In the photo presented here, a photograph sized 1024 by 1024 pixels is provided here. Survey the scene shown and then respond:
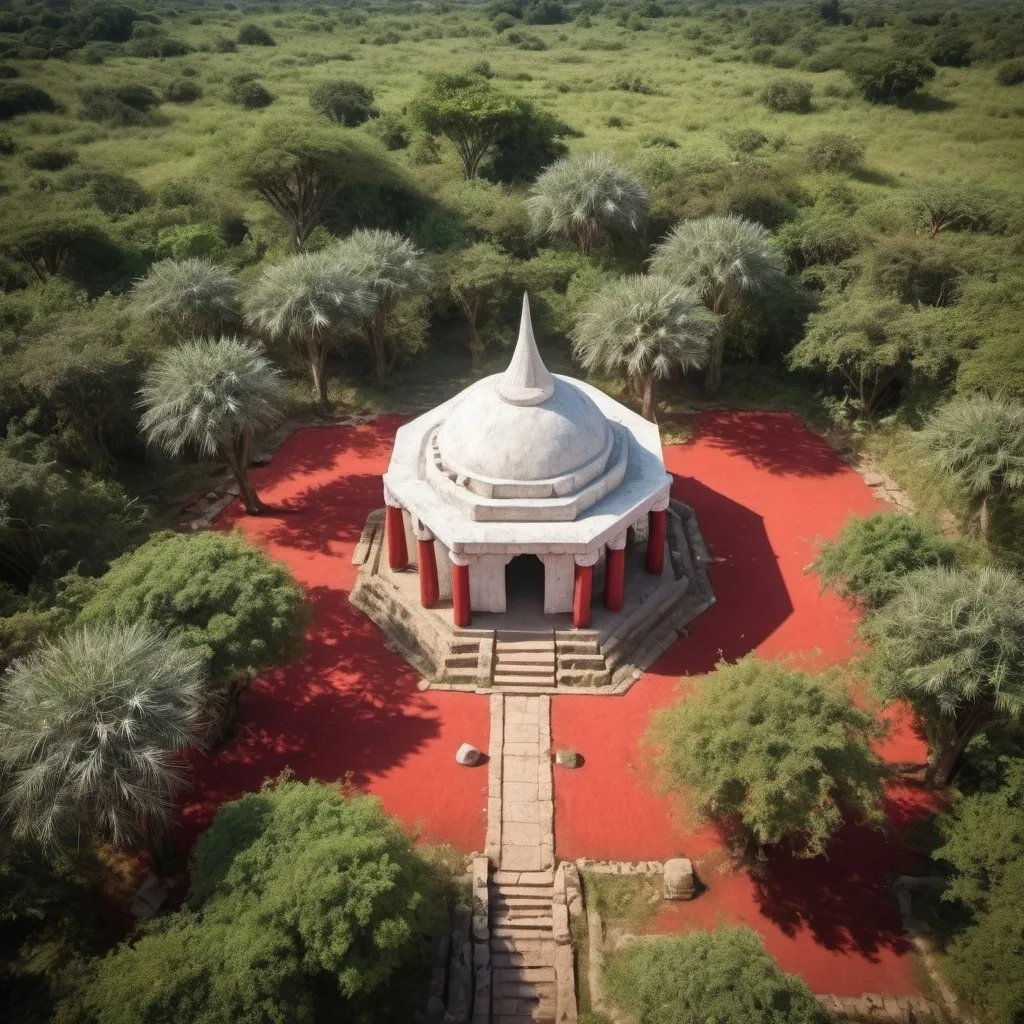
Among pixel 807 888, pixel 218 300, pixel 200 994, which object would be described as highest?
pixel 218 300

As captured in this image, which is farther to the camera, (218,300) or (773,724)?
(218,300)

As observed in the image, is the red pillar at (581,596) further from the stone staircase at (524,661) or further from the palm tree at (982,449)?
the palm tree at (982,449)

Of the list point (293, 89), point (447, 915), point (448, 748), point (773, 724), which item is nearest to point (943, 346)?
point (773, 724)

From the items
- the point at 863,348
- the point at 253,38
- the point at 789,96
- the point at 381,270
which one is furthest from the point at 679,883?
the point at 253,38

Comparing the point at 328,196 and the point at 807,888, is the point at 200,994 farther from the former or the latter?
the point at 328,196

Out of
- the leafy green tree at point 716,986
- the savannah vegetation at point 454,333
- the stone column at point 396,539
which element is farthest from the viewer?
the stone column at point 396,539

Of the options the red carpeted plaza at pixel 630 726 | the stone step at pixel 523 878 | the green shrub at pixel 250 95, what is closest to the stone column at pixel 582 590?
the red carpeted plaza at pixel 630 726

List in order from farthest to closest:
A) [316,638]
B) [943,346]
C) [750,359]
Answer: [750,359] < [943,346] < [316,638]
